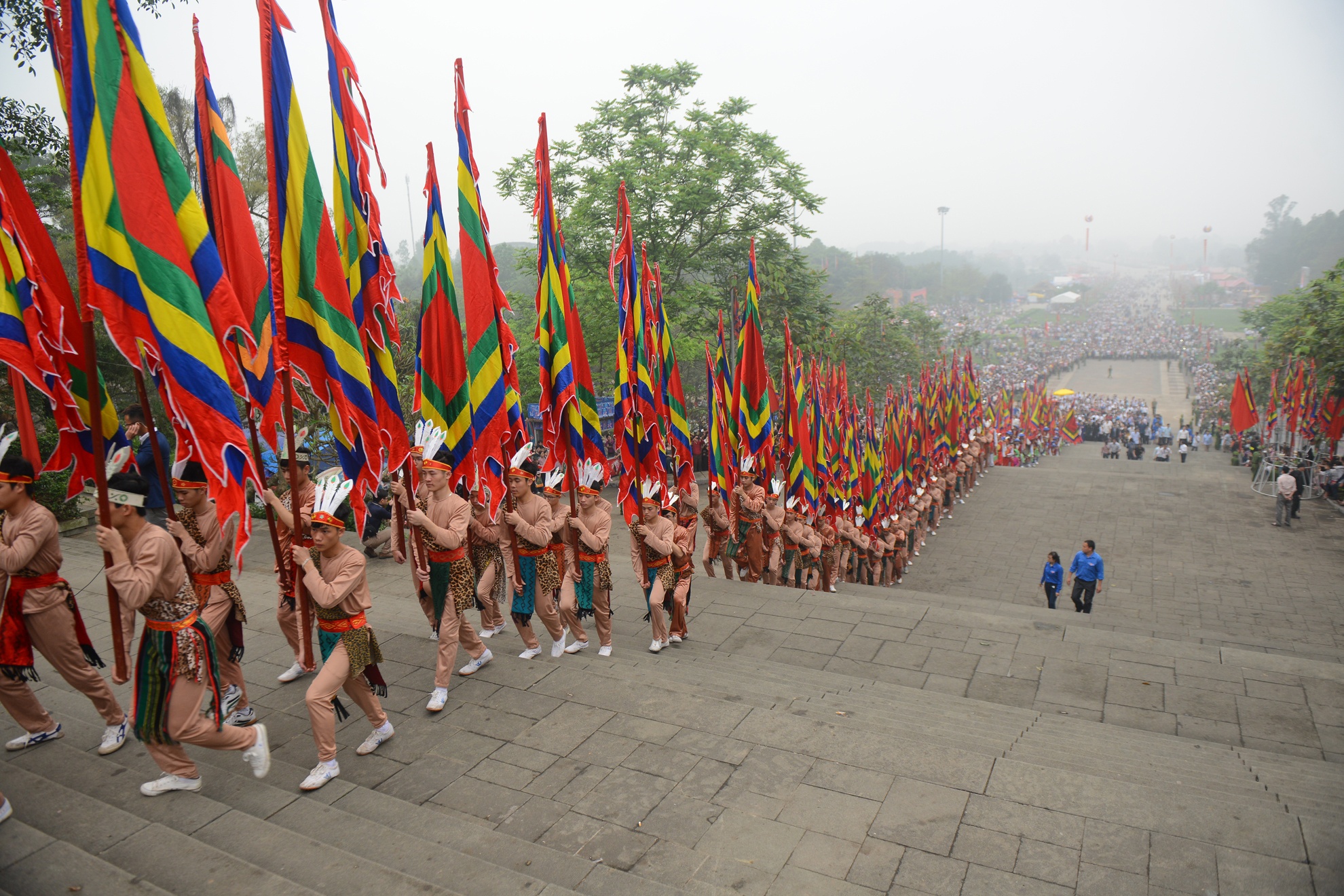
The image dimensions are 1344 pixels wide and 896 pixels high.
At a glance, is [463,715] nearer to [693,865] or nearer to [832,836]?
[693,865]

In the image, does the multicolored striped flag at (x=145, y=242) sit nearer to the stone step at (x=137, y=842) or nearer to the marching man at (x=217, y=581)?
the marching man at (x=217, y=581)

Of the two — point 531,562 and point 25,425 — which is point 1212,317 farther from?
point 25,425

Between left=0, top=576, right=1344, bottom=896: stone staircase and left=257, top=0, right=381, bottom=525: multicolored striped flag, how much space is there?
1.75m

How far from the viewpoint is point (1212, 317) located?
110562 millimetres

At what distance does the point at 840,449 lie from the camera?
12.9 m

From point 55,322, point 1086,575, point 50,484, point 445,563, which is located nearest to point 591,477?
point 445,563

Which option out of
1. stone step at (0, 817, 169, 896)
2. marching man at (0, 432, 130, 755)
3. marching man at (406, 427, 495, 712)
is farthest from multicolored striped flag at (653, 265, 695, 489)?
stone step at (0, 817, 169, 896)

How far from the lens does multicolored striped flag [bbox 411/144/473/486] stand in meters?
6.43

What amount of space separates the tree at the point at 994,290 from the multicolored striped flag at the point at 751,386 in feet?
418

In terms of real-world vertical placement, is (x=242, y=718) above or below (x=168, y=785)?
below

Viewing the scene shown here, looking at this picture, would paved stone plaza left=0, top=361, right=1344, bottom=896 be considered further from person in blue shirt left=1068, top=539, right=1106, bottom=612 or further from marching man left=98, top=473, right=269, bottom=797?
person in blue shirt left=1068, top=539, right=1106, bottom=612

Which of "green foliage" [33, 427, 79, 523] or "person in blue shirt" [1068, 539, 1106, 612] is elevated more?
"green foliage" [33, 427, 79, 523]

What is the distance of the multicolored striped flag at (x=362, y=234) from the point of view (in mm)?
5625

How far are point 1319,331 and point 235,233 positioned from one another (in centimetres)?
2351
